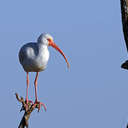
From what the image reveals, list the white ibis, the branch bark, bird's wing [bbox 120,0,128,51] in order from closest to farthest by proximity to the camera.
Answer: bird's wing [bbox 120,0,128,51] → the branch bark → the white ibis

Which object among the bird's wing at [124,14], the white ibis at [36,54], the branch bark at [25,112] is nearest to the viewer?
the bird's wing at [124,14]

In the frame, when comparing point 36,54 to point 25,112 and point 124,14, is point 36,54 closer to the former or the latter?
point 25,112

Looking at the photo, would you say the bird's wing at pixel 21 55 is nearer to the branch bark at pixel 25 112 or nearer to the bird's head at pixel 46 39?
the bird's head at pixel 46 39

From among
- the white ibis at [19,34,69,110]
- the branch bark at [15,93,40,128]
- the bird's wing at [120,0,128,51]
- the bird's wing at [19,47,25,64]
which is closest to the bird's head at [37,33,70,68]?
the white ibis at [19,34,69,110]

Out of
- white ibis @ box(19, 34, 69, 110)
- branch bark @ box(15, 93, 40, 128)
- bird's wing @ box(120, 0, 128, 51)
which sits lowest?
branch bark @ box(15, 93, 40, 128)

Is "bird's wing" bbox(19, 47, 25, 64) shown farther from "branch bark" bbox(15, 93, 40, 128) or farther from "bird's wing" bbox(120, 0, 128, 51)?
"bird's wing" bbox(120, 0, 128, 51)

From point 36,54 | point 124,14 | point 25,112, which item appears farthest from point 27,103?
point 124,14

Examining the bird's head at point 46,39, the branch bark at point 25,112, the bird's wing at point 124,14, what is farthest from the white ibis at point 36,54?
the bird's wing at point 124,14

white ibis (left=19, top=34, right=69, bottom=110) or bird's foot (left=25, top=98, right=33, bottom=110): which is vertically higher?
white ibis (left=19, top=34, right=69, bottom=110)

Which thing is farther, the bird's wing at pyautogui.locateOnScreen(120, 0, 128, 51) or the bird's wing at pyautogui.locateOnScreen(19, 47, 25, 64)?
the bird's wing at pyautogui.locateOnScreen(19, 47, 25, 64)

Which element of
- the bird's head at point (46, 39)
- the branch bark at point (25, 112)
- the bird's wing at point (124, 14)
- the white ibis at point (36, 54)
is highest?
the bird's wing at point (124, 14)

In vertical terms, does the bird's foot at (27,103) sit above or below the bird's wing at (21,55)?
below

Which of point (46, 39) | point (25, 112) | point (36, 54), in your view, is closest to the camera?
point (25, 112)

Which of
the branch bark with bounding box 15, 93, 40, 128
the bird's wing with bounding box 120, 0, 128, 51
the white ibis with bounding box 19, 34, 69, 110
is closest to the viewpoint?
the bird's wing with bounding box 120, 0, 128, 51
